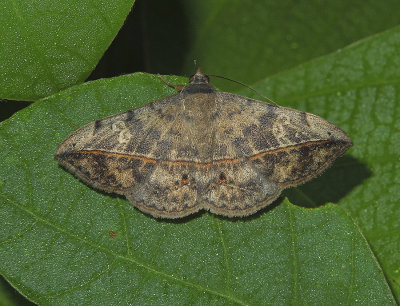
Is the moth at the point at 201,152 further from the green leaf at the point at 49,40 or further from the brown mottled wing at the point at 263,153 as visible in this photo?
the green leaf at the point at 49,40

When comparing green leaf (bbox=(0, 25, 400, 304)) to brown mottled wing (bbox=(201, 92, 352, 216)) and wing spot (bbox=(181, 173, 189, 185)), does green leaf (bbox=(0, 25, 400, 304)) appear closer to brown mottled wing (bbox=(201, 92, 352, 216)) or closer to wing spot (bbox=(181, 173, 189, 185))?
brown mottled wing (bbox=(201, 92, 352, 216))

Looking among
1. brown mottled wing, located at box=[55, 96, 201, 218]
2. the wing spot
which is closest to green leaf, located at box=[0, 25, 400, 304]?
brown mottled wing, located at box=[55, 96, 201, 218]

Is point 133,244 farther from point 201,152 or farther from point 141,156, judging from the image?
point 201,152

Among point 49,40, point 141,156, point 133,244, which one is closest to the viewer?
point 49,40

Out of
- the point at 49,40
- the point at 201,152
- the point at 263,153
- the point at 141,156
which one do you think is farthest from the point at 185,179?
the point at 49,40

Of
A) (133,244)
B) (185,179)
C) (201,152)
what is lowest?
(133,244)

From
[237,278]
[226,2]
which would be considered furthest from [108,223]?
[226,2]

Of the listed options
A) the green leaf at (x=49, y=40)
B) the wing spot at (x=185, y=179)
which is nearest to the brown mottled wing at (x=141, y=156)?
the wing spot at (x=185, y=179)
